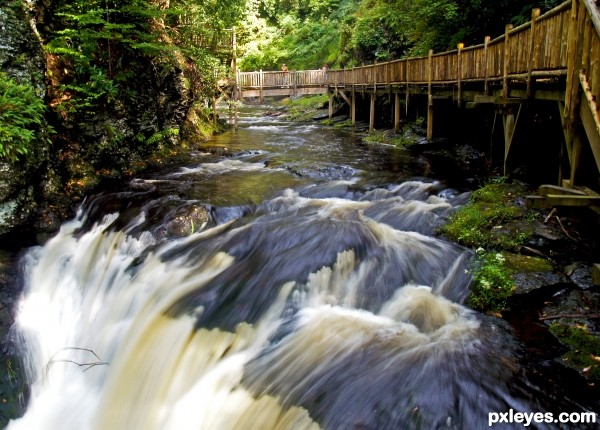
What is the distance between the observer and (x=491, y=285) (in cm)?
595

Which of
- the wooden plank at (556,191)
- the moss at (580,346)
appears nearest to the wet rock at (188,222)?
the wooden plank at (556,191)

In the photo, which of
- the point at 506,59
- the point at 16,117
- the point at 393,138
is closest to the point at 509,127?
the point at 506,59

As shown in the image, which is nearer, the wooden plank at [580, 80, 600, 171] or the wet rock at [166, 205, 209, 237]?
the wooden plank at [580, 80, 600, 171]

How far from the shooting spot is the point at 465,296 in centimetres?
613

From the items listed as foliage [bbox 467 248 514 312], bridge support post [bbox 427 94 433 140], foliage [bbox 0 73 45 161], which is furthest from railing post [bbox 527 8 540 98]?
foliage [bbox 0 73 45 161]

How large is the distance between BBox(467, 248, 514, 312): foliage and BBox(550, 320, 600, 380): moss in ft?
2.22

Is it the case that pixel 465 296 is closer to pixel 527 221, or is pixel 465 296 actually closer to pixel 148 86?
pixel 527 221

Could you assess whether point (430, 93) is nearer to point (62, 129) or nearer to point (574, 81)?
point (574, 81)

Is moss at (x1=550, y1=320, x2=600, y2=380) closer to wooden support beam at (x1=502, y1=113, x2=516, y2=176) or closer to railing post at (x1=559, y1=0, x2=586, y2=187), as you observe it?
railing post at (x1=559, y1=0, x2=586, y2=187)

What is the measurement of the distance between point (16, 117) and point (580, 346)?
360 inches

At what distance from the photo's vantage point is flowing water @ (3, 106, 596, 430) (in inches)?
178

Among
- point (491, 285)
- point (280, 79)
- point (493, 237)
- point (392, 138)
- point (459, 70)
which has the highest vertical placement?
point (280, 79)

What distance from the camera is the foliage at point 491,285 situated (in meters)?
5.77

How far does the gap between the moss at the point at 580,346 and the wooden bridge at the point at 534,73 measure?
139 centimetres
